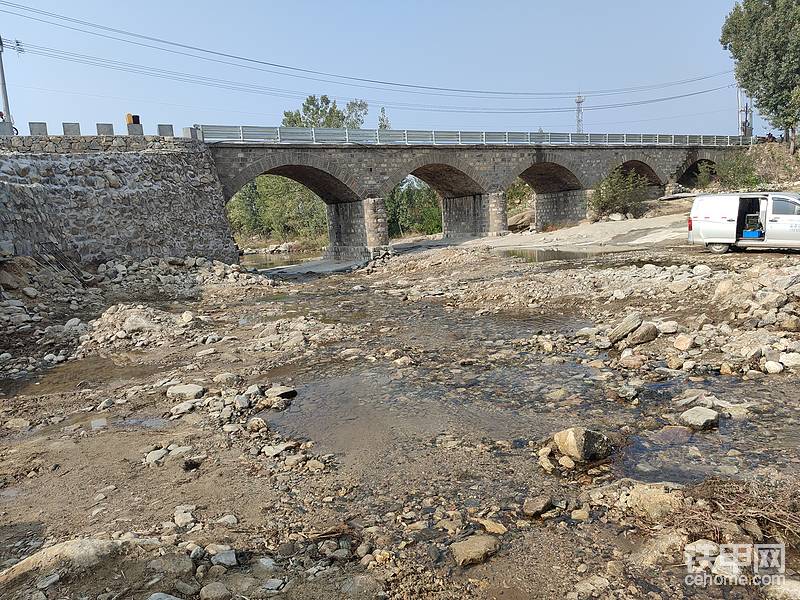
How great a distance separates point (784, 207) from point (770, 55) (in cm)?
4090

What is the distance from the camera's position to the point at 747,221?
49.7 ft

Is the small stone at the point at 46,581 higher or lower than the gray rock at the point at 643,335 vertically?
higher

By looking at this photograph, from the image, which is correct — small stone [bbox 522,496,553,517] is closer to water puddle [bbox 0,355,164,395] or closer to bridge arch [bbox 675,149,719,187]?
water puddle [bbox 0,355,164,395]

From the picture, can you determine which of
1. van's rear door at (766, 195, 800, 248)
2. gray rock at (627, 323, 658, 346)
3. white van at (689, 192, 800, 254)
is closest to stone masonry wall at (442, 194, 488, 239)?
white van at (689, 192, 800, 254)

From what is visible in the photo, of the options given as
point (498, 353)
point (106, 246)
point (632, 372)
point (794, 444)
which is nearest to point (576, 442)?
point (794, 444)

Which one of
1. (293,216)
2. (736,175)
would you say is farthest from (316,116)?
(736,175)

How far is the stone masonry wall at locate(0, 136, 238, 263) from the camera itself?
663 inches

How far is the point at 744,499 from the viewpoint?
12.0 feet

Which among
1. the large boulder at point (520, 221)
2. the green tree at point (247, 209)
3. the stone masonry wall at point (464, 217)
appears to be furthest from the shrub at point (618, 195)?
the green tree at point (247, 209)

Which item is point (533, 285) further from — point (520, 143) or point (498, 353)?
point (520, 143)

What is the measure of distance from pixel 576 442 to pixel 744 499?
1.37 metres

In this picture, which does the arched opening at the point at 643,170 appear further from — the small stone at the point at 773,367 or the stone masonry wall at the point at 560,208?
the small stone at the point at 773,367

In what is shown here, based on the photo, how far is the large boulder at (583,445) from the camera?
4.68 metres

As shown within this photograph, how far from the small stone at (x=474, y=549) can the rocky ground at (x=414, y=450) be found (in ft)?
0.06
